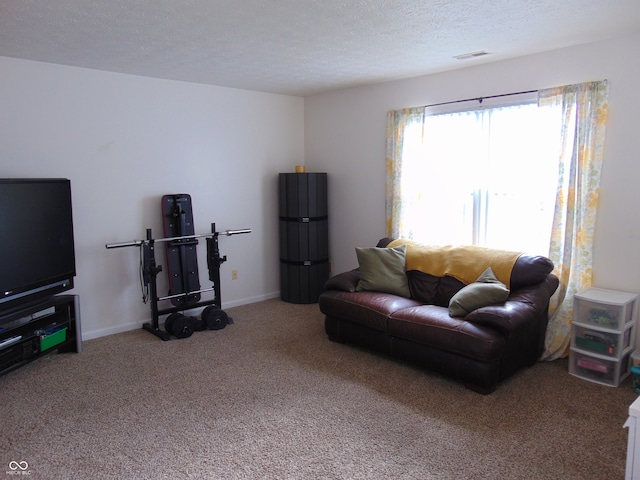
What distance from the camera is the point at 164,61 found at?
12.4 feet

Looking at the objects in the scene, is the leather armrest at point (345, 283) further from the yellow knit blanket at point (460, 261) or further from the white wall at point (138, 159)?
the white wall at point (138, 159)

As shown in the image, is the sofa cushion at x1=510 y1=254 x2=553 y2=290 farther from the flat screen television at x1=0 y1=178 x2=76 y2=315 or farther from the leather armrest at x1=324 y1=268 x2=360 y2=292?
the flat screen television at x1=0 y1=178 x2=76 y2=315

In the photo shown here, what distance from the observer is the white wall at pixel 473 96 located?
10.8 ft

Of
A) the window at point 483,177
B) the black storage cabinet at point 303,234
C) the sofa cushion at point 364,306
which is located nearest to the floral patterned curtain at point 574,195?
the window at point 483,177

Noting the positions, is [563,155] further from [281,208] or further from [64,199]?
[64,199]

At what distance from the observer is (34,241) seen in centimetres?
349

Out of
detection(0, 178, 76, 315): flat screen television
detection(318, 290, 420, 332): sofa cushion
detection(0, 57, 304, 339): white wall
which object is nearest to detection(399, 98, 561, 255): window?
detection(318, 290, 420, 332): sofa cushion

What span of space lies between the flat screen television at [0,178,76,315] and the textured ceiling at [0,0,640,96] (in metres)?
1.05

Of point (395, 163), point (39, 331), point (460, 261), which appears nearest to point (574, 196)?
point (460, 261)

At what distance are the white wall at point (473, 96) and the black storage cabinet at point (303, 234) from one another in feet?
0.85

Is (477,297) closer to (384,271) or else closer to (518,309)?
(518,309)

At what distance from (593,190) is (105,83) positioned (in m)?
4.16

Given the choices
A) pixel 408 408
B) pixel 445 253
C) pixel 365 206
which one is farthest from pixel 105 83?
pixel 408 408

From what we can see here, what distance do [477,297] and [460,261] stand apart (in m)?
0.60
